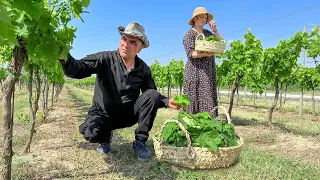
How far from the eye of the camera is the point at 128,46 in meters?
3.35

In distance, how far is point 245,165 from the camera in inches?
135

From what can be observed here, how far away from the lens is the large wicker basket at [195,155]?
9.75 ft

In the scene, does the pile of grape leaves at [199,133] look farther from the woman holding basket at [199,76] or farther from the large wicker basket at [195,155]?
the woman holding basket at [199,76]

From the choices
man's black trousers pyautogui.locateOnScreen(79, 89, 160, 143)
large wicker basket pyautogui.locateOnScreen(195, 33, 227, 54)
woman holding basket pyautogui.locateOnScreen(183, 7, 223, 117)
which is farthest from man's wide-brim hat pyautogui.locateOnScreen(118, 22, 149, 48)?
woman holding basket pyautogui.locateOnScreen(183, 7, 223, 117)

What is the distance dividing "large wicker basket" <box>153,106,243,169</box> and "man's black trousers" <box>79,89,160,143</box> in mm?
328

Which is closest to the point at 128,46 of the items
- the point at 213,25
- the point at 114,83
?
the point at 114,83

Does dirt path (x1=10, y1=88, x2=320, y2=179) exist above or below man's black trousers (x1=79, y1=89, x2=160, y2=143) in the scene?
below

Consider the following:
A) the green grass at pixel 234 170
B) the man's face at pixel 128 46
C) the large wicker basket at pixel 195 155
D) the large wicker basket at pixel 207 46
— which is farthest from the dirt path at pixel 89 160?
the large wicker basket at pixel 207 46

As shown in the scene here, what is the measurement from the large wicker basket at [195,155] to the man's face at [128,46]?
99cm

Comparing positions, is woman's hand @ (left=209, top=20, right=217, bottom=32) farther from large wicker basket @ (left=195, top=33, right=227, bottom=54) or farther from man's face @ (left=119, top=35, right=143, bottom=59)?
man's face @ (left=119, top=35, right=143, bottom=59)

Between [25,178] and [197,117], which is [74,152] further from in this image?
[197,117]

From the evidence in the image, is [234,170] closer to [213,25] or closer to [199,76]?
[199,76]

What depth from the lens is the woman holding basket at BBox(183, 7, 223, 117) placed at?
4.54m

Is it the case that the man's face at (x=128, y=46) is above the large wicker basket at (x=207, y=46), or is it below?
below
